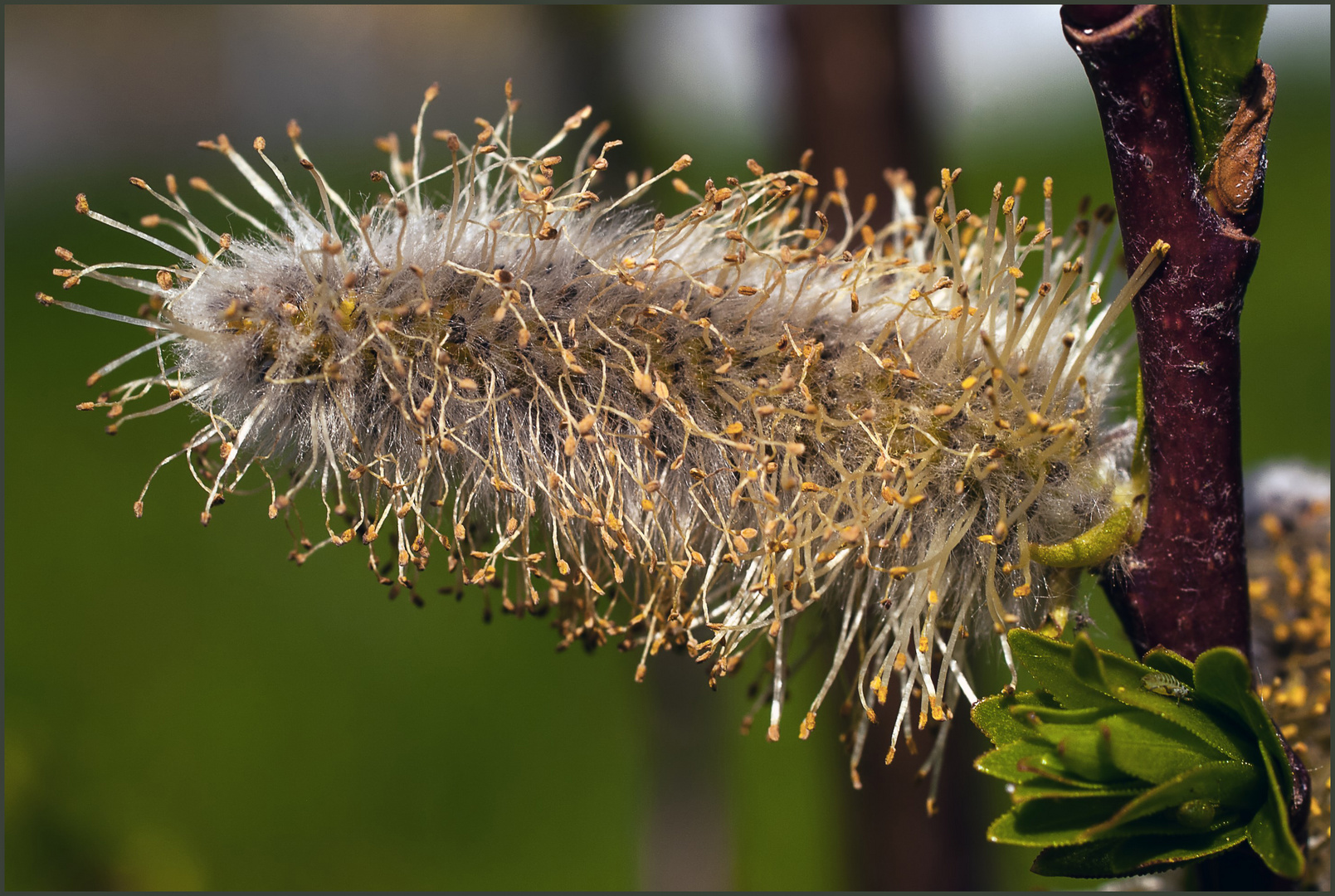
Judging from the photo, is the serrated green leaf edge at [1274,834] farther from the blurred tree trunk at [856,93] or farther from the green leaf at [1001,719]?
the blurred tree trunk at [856,93]

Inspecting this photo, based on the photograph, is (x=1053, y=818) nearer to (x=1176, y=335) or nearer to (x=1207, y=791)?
(x=1207, y=791)

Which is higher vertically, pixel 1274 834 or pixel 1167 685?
pixel 1167 685

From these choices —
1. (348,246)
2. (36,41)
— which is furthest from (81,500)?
(36,41)

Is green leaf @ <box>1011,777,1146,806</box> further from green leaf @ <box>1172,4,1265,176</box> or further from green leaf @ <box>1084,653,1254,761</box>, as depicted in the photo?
green leaf @ <box>1172,4,1265,176</box>

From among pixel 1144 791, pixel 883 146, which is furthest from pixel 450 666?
pixel 1144 791

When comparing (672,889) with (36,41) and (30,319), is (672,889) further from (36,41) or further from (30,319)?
(36,41)

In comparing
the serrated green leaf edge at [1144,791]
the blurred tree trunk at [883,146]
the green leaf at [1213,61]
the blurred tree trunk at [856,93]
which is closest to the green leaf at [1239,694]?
the serrated green leaf edge at [1144,791]
